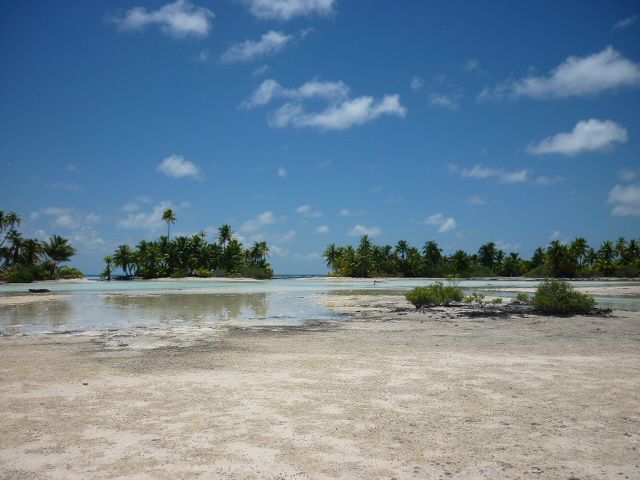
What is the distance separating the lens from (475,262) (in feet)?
409

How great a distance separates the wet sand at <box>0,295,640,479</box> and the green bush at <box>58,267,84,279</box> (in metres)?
97.8

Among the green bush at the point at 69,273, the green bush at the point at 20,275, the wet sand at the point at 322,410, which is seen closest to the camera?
the wet sand at the point at 322,410

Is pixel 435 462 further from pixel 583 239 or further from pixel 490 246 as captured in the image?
pixel 490 246

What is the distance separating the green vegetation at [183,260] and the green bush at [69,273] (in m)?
7.16

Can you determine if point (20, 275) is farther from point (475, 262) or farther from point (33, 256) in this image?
point (475, 262)

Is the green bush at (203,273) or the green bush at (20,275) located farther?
the green bush at (203,273)

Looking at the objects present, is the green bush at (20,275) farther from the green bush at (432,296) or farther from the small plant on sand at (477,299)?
the small plant on sand at (477,299)

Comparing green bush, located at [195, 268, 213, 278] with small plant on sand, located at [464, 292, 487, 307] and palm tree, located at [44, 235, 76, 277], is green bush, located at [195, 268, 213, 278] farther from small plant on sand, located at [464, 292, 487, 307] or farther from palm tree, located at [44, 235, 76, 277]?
small plant on sand, located at [464, 292, 487, 307]

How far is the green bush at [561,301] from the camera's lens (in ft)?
70.6

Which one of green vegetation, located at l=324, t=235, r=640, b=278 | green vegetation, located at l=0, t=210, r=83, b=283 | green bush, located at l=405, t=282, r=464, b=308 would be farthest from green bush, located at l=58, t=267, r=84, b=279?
green bush, located at l=405, t=282, r=464, b=308

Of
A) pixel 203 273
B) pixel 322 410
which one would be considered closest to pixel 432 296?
pixel 322 410

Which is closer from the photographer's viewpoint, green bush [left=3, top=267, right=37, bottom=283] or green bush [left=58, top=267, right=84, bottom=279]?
green bush [left=3, top=267, right=37, bottom=283]

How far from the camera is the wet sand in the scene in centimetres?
518

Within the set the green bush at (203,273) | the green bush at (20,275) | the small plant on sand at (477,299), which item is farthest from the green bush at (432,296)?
the green bush at (203,273)
